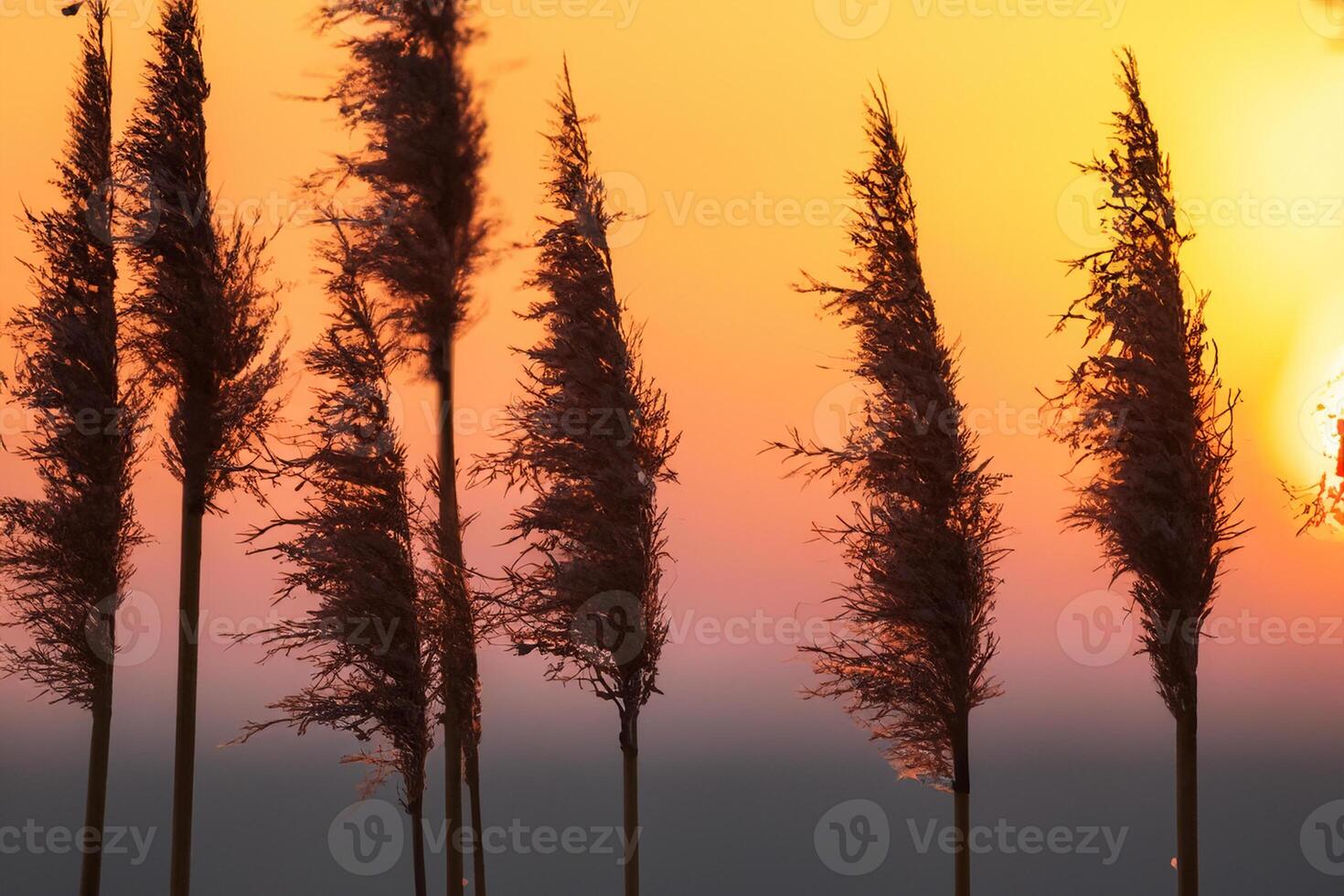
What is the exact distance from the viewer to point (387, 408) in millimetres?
20578

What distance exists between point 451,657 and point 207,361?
606 cm

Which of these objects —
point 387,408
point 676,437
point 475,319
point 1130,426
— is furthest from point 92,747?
point 1130,426

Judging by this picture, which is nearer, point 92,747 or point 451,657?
point 451,657

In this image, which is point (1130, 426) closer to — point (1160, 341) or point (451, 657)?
point (1160, 341)

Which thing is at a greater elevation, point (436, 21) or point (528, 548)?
point (436, 21)

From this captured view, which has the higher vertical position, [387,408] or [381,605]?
[387,408]

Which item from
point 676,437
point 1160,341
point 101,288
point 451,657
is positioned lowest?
point 451,657

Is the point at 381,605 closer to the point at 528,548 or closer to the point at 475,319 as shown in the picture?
the point at 528,548

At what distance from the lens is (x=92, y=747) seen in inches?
862

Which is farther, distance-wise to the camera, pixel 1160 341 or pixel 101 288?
pixel 101 288

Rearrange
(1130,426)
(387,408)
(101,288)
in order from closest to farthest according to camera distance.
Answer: (1130,426) → (387,408) → (101,288)

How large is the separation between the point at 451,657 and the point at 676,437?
14.8 ft

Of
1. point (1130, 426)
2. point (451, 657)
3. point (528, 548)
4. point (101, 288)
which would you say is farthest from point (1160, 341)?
point (101, 288)

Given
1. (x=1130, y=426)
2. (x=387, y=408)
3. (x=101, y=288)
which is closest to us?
(x=1130, y=426)
